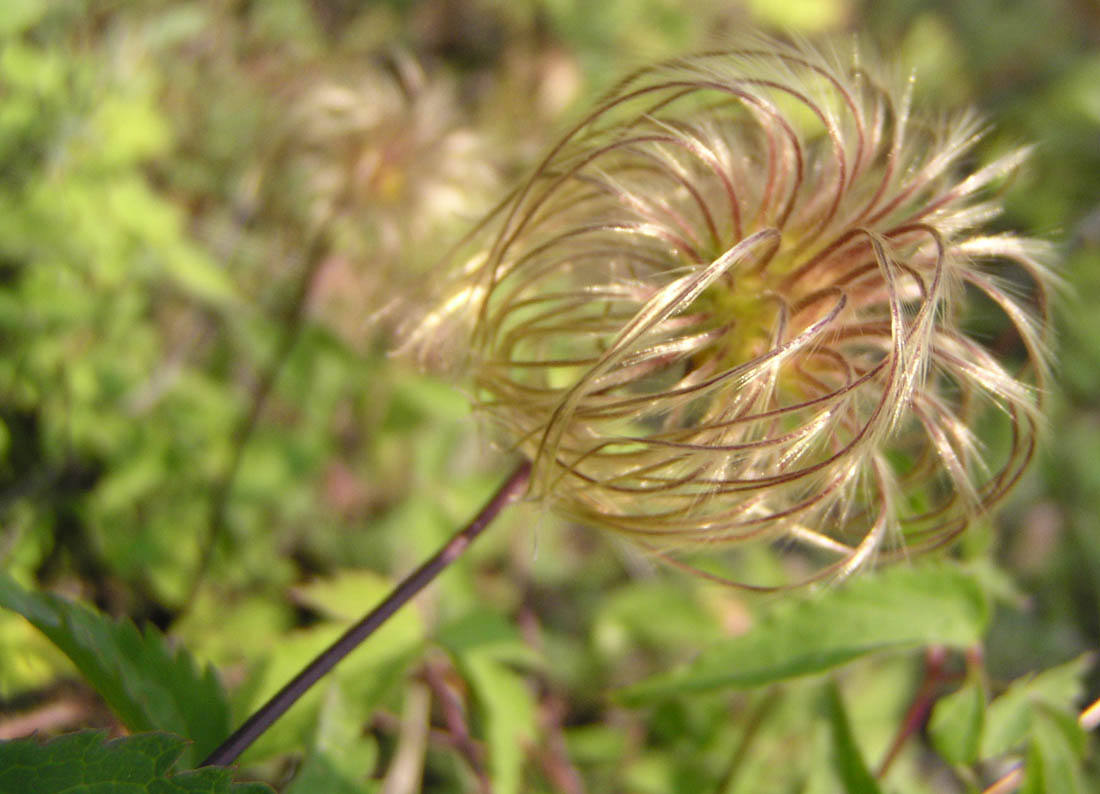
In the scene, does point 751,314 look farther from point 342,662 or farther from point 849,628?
point 342,662

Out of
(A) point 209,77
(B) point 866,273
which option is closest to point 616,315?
(B) point 866,273

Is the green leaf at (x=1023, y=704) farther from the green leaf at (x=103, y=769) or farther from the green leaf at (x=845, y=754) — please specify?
the green leaf at (x=103, y=769)

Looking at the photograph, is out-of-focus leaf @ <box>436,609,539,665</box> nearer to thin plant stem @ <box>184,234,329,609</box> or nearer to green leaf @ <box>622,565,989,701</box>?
green leaf @ <box>622,565,989,701</box>

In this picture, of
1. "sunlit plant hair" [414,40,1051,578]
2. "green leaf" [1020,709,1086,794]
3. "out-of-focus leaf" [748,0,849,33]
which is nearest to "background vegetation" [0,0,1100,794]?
"green leaf" [1020,709,1086,794]

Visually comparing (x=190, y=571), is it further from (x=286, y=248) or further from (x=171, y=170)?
(x=171, y=170)

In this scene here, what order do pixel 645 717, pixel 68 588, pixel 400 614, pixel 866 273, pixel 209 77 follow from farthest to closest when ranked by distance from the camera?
pixel 209 77 → pixel 645 717 → pixel 68 588 → pixel 400 614 → pixel 866 273

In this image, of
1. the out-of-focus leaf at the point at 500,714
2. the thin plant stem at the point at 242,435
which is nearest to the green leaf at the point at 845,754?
the out-of-focus leaf at the point at 500,714

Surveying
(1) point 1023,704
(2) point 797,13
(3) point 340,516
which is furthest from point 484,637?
(2) point 797,13
